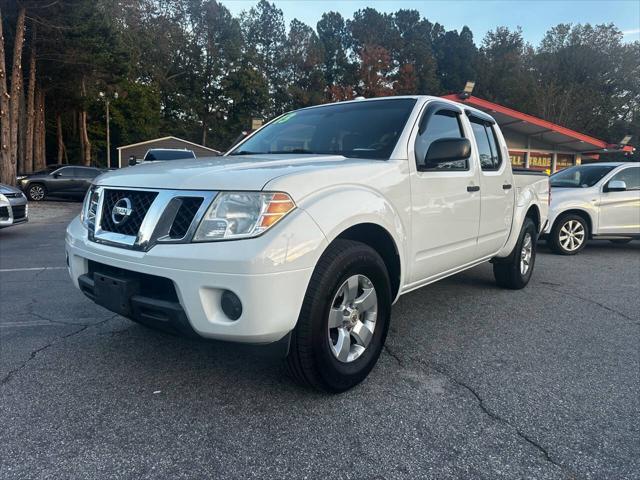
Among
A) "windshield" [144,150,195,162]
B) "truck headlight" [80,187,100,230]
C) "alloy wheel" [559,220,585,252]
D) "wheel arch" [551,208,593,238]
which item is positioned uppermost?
"windshield" [144,150,195,162]

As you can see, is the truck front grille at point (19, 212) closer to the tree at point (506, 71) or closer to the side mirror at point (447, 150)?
the side mirror at point (447, 150)

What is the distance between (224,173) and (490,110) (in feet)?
58.5

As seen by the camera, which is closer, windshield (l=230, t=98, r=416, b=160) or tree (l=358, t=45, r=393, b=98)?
windshield (l=230, t=98, r=416, b=160)

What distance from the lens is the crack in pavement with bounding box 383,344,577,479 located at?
2164 mm

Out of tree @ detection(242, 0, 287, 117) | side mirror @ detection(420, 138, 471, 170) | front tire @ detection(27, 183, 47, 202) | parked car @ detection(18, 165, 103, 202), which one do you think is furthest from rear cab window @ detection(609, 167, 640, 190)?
tree @ detection(242, 0, 287, 117)

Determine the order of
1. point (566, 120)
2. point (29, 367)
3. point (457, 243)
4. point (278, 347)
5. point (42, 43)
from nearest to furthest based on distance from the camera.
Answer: point (278, 347)
point (29, 367)
point (457, 243)
point (42, 43)
point (566, 120)

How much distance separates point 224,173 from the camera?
2.47 m

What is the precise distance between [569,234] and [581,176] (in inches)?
51.5

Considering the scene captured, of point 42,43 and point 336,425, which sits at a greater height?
point 42,43

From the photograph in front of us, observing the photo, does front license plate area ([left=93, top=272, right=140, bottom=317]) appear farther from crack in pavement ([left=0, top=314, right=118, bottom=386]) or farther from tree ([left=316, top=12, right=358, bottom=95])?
tree ([left=316, top=12, right=358, bottom=95])

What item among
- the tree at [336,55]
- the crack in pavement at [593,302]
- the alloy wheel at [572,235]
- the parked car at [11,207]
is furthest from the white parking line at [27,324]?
the tree at [336,55]

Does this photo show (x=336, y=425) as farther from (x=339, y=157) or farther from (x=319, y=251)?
(x=339, y=157)

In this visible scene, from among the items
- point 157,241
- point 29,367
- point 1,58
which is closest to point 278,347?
point 157,241

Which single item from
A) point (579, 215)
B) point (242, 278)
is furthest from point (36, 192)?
point (242, 278)
